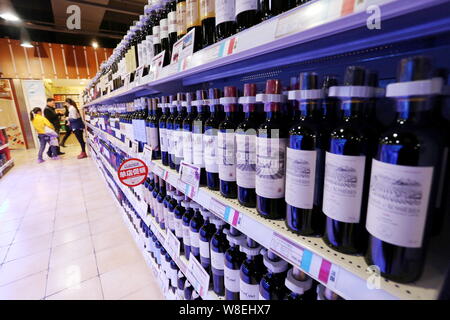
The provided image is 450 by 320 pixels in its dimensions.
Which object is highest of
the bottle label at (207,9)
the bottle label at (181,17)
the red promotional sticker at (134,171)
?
the bottle label at (181,17)

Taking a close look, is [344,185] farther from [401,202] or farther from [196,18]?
[196,18]

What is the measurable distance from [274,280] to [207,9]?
3.00 feet

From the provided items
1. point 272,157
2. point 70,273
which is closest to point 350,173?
point 272,157

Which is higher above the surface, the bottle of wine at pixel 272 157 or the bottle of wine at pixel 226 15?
the bottle of wine at pixel 226 15

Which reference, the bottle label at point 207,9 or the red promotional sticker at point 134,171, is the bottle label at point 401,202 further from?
the red promotional sticker at point 134,171

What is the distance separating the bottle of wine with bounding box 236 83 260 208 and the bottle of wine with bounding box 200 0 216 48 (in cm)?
32

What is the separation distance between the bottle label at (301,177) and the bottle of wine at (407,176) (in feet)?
0.41

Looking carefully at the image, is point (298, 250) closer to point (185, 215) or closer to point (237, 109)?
point (237, 109)

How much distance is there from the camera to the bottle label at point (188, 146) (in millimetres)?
924

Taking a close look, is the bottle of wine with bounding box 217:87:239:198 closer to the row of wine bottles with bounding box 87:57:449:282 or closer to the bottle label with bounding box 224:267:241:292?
the row of wine bottles with bounding box 87:57:449:282

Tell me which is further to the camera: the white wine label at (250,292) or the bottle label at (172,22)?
the bottle label at (172,22)

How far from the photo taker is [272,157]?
0.59 meters

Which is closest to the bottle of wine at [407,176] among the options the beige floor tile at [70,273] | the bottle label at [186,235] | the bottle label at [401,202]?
the bottle label at [401,202]
